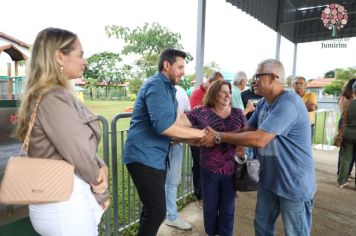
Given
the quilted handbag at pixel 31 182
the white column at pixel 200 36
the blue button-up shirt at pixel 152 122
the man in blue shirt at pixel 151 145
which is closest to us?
the quilted handbag at pixel 31 182

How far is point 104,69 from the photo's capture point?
18.4ft

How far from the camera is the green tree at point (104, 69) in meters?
5.18

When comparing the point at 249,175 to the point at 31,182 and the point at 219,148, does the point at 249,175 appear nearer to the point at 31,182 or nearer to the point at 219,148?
the point at 219,148

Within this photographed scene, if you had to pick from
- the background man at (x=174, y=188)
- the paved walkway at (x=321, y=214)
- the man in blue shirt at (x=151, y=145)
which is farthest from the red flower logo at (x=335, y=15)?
the man in blue shirt at (x=151, y=145)

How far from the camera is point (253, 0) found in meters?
6.38

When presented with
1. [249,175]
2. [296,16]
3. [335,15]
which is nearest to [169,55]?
[249,175]

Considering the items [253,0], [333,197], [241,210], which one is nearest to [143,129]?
[241,210]

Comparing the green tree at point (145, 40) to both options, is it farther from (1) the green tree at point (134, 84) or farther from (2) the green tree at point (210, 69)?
(2) the green tree at point (210, 69)

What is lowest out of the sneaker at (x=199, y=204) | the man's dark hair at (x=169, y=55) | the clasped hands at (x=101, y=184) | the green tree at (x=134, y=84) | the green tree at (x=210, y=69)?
the sneaker at (x=199, y=204)

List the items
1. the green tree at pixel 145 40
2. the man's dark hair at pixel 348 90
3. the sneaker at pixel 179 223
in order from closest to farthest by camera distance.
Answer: the sneaker at pixel 179 223
the man's dark hair at pixel 348 90
the green tree at pixel 145 40

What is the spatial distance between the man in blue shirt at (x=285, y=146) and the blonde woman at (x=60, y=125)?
3.78 ft

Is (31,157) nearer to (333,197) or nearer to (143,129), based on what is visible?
(143,129)

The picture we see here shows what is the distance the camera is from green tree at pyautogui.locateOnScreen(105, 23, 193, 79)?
6273mm

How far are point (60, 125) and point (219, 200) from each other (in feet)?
6.20
